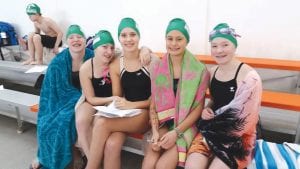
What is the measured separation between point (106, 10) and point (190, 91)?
2.26m

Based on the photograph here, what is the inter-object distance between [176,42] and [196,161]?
2.42 feet

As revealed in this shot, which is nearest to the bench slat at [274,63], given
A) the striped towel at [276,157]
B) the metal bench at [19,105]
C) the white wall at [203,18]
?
the white wall at [203,18]

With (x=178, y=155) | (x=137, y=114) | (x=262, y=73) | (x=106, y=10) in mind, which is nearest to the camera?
(x=178, y=155)

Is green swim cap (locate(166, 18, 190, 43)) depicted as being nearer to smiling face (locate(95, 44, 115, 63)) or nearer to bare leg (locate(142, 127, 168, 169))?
smiling face (locate(95, 44, 115, 63))

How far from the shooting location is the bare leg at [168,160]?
1.58 metres

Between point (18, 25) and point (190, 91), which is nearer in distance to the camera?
point (190, 91)

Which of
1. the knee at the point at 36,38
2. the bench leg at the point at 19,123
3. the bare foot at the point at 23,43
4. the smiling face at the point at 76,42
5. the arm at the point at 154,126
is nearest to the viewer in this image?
the arm at the point at 154,126

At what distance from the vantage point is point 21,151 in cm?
254

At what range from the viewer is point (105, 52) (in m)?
1.97

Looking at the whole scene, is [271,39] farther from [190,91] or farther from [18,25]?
[18,25]

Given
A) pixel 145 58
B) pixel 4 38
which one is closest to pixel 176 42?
pixel 145 58

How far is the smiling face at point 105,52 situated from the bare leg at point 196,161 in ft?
3.06

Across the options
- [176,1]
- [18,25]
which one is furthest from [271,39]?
[18,25]

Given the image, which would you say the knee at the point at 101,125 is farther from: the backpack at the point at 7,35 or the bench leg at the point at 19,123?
the backpack at the point at 7,35
